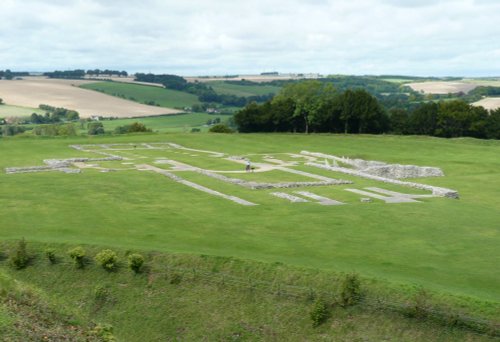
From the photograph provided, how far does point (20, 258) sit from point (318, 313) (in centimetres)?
1363

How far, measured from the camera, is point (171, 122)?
392ft

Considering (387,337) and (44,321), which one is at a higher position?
(44,321)

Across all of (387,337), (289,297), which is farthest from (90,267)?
(387,337)

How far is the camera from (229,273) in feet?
71.5

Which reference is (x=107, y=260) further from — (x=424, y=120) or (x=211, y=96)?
(x=211, y=96)

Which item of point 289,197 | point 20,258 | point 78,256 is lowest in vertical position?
point 20,258

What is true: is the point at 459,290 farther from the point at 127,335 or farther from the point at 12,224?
the point at 12,224

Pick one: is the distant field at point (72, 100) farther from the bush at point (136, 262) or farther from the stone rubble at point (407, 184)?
the bush at point (136, 262)

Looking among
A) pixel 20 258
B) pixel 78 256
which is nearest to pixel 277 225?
pixel 78 256

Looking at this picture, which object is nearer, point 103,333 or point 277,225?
point 103,333

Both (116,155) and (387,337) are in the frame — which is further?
(116,155)

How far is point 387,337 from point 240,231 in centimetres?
1058

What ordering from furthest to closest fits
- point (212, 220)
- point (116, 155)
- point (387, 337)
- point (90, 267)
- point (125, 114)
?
1. point (125, 114)
2. point (116, 155)
3. point (212, 220)
4. point (90, 267)
5. point (387, 337)

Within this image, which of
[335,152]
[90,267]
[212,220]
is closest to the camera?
[90,267]
